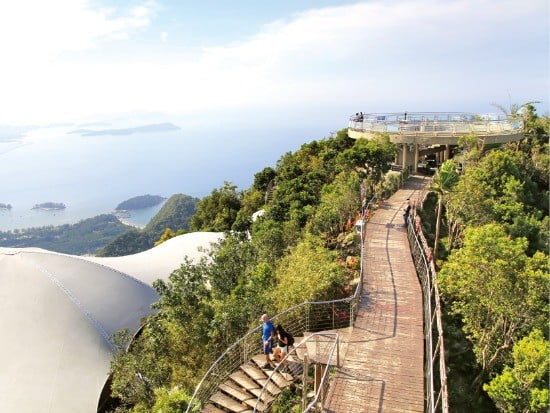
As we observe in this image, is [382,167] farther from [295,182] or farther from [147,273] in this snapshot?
[147,273]

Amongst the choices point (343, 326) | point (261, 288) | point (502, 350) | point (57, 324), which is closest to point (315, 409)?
point (343, 326)

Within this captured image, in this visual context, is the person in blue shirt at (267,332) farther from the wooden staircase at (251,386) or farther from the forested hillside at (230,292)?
the forested hillside at (230,292)

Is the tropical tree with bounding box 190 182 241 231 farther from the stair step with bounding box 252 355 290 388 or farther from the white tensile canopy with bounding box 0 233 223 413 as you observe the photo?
the stair step with bounding box 252 355 290 388

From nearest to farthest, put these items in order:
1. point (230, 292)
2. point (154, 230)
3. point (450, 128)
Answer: point (230, 292), point (450, 128), point (154, 230)

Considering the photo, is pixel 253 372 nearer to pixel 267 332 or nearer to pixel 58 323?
pixel 267 332

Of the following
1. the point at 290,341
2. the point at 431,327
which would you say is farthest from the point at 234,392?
the point at 431,327
